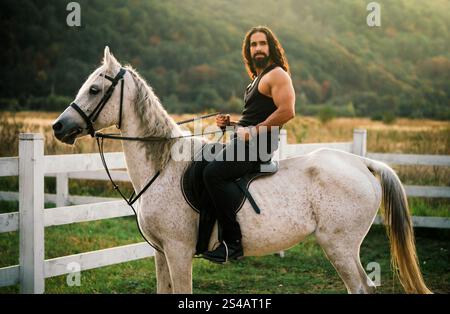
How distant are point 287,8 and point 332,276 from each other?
66836 mm

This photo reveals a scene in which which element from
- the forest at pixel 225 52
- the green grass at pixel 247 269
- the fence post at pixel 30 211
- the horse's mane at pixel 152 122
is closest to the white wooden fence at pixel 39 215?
the fence post at pixel 30 211

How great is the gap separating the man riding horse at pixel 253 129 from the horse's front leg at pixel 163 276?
0.48 meters

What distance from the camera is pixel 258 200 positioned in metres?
4.30

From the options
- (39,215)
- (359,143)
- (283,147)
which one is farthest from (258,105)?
(359,143)

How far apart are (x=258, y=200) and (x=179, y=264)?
0.82m

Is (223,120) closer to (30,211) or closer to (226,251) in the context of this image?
(226,251)

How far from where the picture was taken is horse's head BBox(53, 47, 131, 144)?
4082 mm

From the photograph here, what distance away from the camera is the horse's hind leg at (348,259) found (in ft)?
13.8

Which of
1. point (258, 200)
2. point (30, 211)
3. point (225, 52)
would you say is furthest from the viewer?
point (225, 52)

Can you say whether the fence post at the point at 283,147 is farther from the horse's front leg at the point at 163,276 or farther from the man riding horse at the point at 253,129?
the horse's front leg at the point at 163,276

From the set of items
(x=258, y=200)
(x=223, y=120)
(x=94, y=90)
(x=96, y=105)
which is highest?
(x=94, y=90)

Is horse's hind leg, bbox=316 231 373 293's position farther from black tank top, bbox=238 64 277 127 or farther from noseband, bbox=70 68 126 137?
noseband, bbox=70 68 126 137

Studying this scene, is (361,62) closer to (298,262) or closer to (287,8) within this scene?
(287,8)
